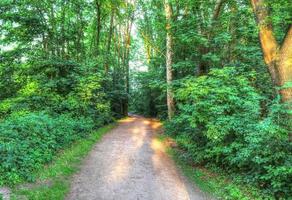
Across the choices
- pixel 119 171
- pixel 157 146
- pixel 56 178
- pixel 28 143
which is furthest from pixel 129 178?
pixel 157 146

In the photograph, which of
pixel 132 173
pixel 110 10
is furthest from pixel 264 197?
pixel 110 10

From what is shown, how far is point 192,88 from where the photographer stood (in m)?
8.25

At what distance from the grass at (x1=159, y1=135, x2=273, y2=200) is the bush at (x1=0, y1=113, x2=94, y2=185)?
4.15 meters

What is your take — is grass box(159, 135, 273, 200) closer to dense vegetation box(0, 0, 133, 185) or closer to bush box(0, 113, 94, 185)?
bush box(0, 113, 94, 185)

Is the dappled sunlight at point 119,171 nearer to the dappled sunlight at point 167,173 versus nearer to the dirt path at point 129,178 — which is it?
the dirt path at point 129,178

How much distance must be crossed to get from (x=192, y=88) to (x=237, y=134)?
6.25 feet

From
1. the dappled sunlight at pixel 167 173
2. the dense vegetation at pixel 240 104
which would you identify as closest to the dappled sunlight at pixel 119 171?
the dappled sunlight at pixel 167 173

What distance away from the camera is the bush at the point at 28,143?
6.25 meters

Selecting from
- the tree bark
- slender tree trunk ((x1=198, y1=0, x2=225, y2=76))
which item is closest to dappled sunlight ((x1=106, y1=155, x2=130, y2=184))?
the tree bark

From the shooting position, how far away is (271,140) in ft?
21.1

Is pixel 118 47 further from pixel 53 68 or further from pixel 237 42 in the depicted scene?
pixel 237 42

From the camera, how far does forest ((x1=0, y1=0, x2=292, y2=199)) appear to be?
6.54 metres

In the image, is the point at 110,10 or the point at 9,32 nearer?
the point at 9,32

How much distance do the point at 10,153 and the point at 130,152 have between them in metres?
4.58
